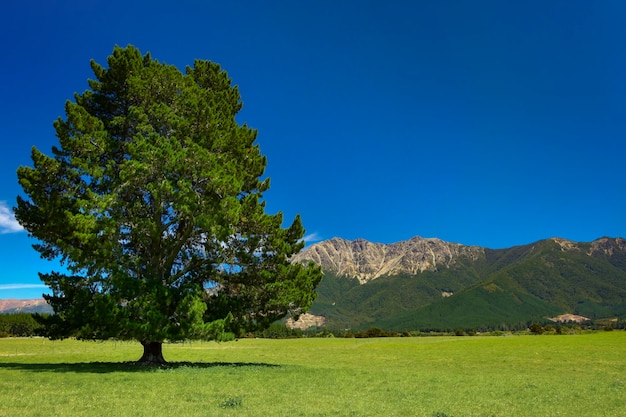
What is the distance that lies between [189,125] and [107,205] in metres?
Answer: 7.30

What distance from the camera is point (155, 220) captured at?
27.9 m

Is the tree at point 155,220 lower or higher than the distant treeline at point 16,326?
higher

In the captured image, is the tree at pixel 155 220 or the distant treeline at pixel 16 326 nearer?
the tree at pixel 155 220

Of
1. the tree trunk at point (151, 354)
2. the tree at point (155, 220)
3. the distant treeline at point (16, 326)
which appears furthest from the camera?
the distant treeline at point (16, 326)

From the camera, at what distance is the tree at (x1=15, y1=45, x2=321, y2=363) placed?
1009 inches

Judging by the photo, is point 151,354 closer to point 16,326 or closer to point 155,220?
point 155,220

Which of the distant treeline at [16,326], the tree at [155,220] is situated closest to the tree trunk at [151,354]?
the tree at [155,220]

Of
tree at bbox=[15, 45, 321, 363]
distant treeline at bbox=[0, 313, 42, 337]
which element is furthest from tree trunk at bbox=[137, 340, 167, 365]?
distant treeline at bbox=[0, 313, 42, 337]

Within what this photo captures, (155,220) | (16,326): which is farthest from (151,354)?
(16,326)

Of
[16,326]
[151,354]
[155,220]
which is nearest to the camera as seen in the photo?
[155,220]

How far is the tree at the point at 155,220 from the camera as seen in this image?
25.6 m

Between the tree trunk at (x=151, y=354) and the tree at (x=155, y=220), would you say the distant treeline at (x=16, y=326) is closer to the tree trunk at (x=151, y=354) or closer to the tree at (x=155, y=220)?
the tree trunk at (x=151, y=354)

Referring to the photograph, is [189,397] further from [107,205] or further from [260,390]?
[107,205]

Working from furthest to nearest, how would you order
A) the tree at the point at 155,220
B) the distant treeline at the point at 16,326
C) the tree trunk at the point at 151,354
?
the distant treeline at the point at 16,326
the tree trunk at the point at 151,354
the tree at the point at 155,220
